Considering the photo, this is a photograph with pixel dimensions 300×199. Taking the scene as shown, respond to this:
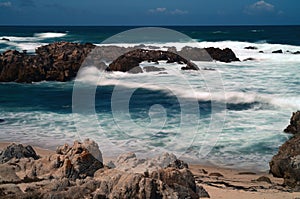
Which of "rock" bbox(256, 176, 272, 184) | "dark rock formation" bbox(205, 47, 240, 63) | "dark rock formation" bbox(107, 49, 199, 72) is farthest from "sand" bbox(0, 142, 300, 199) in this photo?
"dark rock formation" bbox(205, 47, 240, 63)

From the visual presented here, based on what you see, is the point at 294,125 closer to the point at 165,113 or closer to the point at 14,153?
the point at 165,113

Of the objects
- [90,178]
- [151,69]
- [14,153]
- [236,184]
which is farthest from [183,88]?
[90,178]

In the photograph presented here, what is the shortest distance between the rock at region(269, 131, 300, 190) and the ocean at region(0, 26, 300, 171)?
624 millimetres

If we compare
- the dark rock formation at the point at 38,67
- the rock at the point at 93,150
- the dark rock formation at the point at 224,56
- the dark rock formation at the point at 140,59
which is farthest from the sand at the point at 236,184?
the dark rock formation at the point at 224,56

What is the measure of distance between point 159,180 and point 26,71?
15.5 meters

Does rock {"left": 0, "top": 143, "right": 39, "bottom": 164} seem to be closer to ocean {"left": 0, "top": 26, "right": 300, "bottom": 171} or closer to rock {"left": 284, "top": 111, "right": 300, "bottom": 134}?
ocean {"left": 0, "top": 26, "right": 300, "bottom": 171}

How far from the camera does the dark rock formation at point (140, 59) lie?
20672mm

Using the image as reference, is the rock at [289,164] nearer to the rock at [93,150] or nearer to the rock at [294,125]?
the rock at [294,125]

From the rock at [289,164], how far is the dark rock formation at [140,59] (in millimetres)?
13995

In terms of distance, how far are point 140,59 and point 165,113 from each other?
1241cm

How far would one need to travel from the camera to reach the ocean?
862 centimetres

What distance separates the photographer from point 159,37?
137ft

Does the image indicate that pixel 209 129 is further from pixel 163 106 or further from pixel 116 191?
pixel 116 191

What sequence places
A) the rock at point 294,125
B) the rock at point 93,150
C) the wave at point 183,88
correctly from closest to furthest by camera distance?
the rock at point 93,150 < the rock at point 294,125 < the wave at point 183,88
